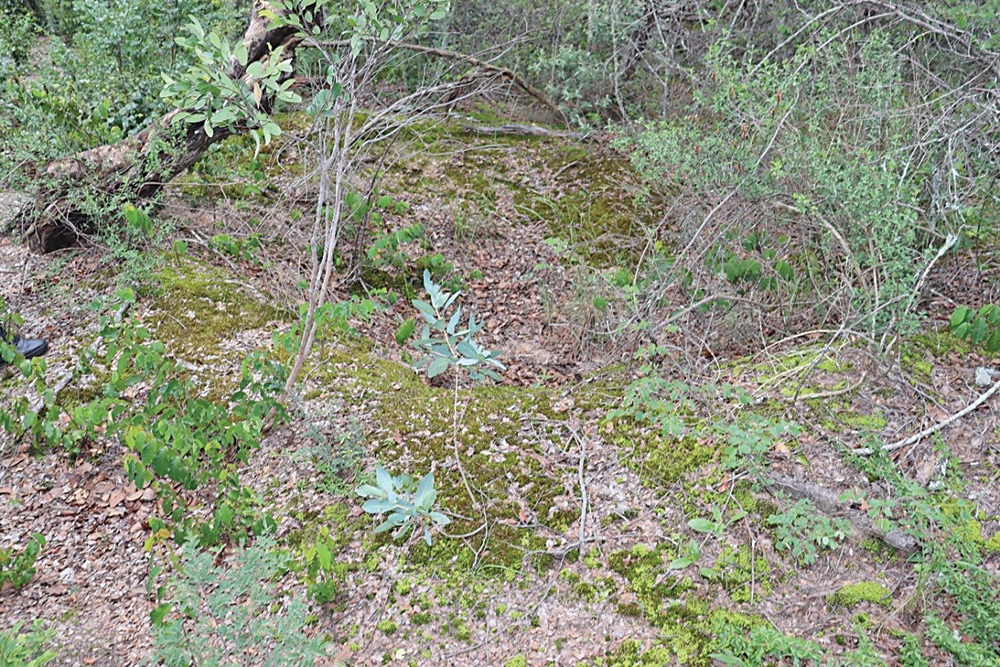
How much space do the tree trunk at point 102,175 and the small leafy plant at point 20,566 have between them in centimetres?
220

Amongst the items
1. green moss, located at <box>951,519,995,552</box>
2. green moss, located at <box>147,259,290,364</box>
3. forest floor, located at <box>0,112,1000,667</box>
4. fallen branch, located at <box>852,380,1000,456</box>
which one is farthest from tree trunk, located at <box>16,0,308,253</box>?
green moss, located at <box>951,519,995,552</box>

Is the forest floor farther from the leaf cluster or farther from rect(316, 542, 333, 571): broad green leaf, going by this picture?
the leaf cluster

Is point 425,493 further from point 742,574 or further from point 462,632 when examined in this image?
point 742,574

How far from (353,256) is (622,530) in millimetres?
2676

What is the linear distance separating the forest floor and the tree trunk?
0.59 ft

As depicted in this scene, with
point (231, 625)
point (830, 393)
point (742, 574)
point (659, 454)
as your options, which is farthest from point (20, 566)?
point (830, 393)

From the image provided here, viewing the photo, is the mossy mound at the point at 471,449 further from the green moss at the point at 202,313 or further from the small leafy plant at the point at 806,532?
the small leafy plant at the point at 806,532

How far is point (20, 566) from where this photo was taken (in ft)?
8.23

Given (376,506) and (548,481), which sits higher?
(376,506)

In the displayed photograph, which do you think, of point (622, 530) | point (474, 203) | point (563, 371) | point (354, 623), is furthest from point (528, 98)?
point (354, 623)

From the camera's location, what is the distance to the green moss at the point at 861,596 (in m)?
2.32

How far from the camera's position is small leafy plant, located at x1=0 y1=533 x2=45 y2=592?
8.18ft

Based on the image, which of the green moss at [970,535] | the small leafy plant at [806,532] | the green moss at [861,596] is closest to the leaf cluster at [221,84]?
the small leafy plant at [806,532]

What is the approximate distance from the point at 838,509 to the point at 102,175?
429 cm
